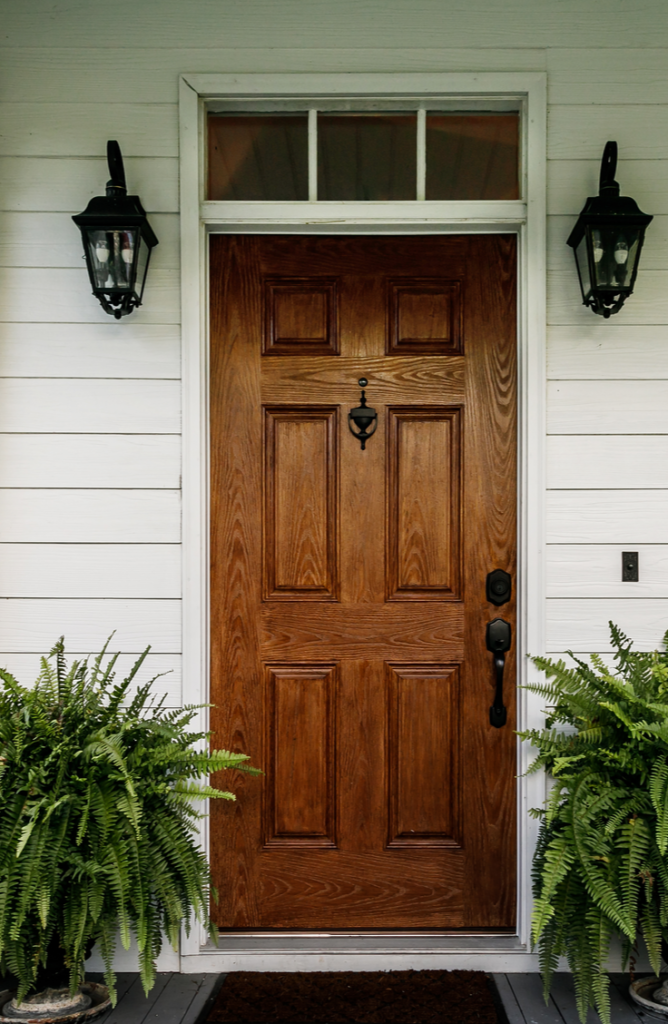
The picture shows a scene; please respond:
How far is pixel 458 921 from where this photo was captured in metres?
2.43

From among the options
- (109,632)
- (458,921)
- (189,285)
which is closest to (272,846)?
(458,921)

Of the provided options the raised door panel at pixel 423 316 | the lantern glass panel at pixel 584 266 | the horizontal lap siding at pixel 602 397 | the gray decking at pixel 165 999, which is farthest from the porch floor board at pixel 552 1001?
the lantern glass panel at pixel 584 266

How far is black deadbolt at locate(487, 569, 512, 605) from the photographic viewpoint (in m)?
2.44

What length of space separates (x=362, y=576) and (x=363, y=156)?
48.9 inches

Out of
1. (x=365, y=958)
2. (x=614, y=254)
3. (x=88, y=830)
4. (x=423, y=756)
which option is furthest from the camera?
(x=423, y=756)

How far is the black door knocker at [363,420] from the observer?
2443 mm

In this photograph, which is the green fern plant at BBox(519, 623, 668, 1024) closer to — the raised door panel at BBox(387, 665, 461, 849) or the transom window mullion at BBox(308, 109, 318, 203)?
the raised door panel at BBox(387, 665, 461, 849)

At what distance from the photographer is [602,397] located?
2379 mm

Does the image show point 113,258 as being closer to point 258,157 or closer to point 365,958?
point 258,157

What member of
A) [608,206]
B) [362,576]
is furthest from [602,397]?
[362,576]

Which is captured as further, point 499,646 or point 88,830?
point 499,646

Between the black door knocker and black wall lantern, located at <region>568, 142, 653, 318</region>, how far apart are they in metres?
0.69

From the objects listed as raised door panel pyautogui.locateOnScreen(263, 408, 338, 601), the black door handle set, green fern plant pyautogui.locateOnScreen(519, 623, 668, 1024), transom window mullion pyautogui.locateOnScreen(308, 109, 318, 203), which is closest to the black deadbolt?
the black door handle set

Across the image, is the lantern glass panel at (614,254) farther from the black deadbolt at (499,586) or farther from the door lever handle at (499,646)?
the door lever handle at (499,646)
